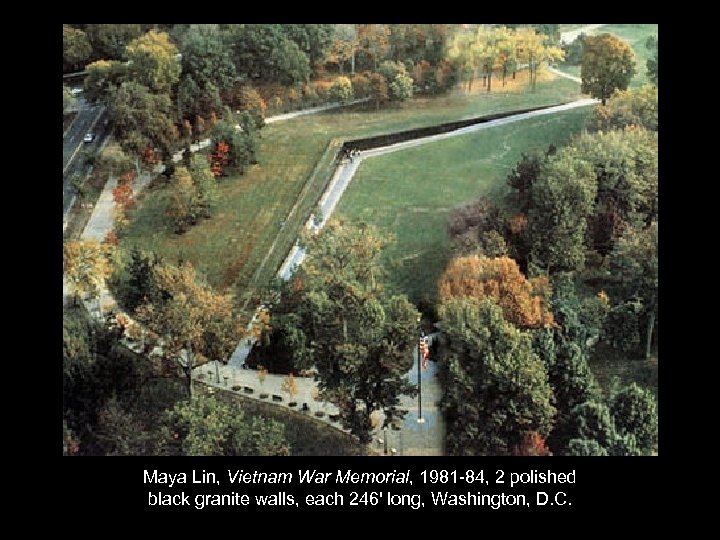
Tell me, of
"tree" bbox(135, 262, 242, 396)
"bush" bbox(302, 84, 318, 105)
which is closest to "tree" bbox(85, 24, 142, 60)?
"bush" bbox(302, 84, 318, 105)

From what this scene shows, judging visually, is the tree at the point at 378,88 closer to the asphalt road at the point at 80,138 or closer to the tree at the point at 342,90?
the tree at the point at 342,90

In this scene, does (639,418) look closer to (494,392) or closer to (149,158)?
(494,392)

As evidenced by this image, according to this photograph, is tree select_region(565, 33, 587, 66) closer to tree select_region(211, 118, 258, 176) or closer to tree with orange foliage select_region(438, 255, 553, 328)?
tree with orange foliage select_region(438, 255, 553, 328)

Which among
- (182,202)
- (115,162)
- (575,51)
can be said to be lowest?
(182,202)

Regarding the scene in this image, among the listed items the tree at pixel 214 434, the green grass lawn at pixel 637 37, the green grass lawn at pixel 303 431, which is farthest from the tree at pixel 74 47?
the green grass lawn at pixel 637 37

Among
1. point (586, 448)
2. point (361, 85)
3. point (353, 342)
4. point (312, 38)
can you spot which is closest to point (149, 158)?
point (312, 38)
